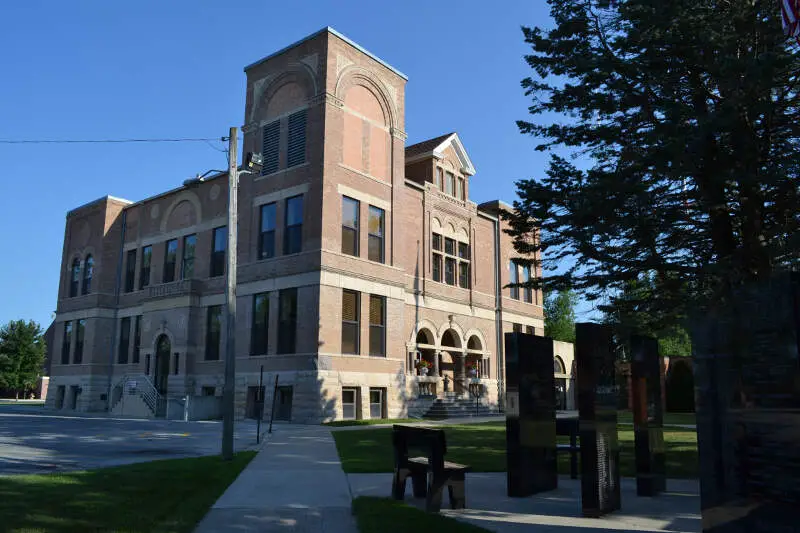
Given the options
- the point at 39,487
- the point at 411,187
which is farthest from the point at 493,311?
the point at 39,487

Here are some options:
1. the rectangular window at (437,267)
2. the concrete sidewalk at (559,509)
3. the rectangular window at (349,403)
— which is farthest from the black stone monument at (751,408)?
the rectangular window at (437,267)

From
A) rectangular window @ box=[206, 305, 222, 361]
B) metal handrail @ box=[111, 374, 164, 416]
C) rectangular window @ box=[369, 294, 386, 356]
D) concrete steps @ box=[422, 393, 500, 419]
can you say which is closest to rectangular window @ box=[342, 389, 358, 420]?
rectangular window @ box=[369, 294, 386, 356]

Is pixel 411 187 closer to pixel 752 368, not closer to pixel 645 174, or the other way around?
pixel 645 174

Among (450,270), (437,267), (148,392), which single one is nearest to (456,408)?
(437,267)

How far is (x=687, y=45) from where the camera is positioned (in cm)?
1102

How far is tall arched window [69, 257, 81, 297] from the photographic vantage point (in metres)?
42.6

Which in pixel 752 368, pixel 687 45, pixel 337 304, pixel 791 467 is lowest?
pixel 791 467

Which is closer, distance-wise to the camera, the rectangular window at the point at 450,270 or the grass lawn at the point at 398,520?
the grass lawn at the point at 398,520

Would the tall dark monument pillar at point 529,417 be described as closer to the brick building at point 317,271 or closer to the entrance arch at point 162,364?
the brick building at point 317,271

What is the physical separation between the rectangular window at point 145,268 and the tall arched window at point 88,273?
5139mm

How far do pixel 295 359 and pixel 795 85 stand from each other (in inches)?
817

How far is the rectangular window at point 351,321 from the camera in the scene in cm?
2778

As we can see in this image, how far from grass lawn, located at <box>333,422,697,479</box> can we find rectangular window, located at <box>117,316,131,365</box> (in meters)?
23.6

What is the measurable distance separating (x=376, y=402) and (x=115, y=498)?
21167 millimetres
